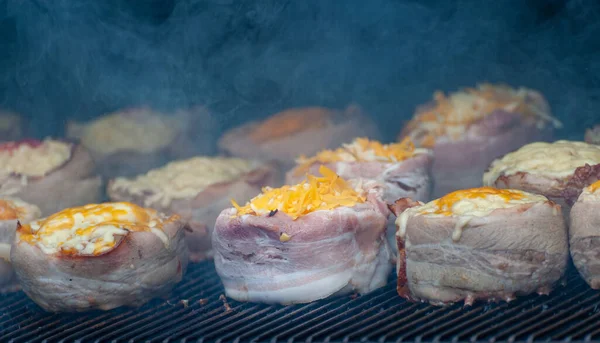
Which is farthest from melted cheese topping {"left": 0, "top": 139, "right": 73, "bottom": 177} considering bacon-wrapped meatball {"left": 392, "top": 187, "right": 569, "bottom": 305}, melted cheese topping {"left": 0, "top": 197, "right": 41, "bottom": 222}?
bacon-wrapped meatball {"left": 392, "top": 187, "right": 569, "bottom": 305}

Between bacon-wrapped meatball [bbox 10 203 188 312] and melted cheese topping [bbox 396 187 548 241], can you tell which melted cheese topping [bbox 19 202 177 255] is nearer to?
bacon-wrapped meatball [bbox 10 203 188 312]

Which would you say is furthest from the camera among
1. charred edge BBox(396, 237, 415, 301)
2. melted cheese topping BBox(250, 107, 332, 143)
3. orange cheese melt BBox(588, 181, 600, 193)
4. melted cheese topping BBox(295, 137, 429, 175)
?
melted cheese topping BBox(250, 107, 332, 143)

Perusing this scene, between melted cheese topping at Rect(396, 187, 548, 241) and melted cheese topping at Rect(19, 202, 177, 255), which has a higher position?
melted cheese topping at Rect(396, 187, 548, 241)

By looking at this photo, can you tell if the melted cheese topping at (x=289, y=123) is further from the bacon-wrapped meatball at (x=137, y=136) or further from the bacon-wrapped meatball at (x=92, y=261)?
the bacon-wrapped meatball at (x=92, y=261)

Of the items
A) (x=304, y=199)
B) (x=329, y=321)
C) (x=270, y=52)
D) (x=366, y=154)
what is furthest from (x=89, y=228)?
(x=270, y=52)

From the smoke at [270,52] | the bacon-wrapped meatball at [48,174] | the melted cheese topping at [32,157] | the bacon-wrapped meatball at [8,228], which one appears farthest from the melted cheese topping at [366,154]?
the bacon-wrapped meatball at [8,228]

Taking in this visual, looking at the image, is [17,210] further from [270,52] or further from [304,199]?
[270,52]

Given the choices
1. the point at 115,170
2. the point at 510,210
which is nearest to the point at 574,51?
the point at 510,210

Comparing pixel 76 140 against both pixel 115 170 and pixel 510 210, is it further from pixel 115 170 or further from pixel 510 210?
pixel 510 210
